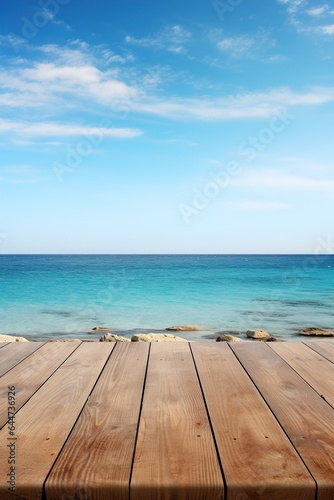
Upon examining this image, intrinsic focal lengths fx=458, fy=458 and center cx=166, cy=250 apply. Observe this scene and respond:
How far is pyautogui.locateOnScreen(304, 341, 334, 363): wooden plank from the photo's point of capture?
2.58 metres

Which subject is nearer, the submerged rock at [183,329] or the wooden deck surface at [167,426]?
the wooden deck surface at [167,426]

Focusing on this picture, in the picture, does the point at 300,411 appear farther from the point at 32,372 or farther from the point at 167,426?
the point at 32,372

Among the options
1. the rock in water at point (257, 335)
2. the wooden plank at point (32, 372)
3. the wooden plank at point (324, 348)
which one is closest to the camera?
the wooden plank at point (32, 372)

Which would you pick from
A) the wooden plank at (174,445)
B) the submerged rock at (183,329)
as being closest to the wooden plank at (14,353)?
the wooden plank at (174,445)

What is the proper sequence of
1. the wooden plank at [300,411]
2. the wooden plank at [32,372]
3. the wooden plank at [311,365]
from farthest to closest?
the wooden plank at [311,365]
the wooden plank at [32,372]
the wooden plank at [300,411]

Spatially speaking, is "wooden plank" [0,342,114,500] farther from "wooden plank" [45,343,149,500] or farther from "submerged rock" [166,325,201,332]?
"submerged rock" [166,325,201,332]

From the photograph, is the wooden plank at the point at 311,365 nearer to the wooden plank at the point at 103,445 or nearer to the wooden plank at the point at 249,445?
the wooden plank at the point at 249,445

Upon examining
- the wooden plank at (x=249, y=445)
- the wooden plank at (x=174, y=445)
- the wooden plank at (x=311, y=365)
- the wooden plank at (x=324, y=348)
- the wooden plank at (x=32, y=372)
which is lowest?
the wooden plank at (x=32, y=372)

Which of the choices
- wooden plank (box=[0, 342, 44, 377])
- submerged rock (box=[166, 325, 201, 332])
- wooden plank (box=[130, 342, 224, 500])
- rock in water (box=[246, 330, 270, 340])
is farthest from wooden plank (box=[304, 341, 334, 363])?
submerged rock (box=[166, 325, 201, 332])

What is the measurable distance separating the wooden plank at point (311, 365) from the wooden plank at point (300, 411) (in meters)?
0.04

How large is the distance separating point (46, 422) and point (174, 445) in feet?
1.55

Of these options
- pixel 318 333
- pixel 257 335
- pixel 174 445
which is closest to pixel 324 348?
pixel 174 445

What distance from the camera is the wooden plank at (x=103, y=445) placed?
113cm

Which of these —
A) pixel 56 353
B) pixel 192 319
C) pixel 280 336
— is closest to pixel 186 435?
pixel 56 353
